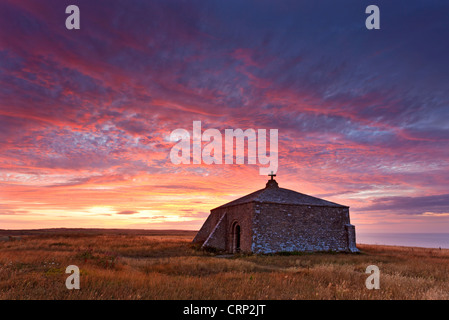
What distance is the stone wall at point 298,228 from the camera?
69.2 ft

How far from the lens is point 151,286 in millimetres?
7531

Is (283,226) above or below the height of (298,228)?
above

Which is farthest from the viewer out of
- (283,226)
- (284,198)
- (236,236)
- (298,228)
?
(236,236)

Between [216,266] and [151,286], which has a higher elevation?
[151,286]

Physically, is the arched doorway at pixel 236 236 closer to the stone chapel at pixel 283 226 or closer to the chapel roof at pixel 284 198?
the stone chapel at pixel 283 226

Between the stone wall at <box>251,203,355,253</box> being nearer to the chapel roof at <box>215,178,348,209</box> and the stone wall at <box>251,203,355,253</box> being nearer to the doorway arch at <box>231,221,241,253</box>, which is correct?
the chapel roof at <box>215,178,348,209</box>

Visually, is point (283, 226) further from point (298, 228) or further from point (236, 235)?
point (236, 235)

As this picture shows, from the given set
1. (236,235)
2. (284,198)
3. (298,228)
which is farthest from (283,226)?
(236,235)

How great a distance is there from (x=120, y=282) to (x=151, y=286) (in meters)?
1.02

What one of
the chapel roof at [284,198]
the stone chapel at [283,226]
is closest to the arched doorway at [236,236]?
the stone chapel at [283,226]

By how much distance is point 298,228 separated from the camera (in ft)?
73.4
